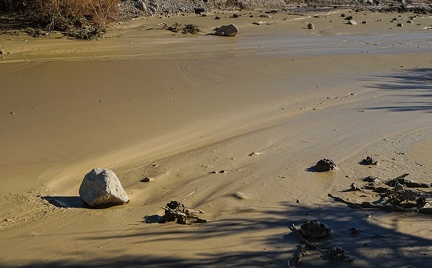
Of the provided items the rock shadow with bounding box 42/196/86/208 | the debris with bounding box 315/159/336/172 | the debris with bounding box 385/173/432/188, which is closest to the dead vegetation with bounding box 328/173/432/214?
the debris with bounding box 385/173/432/188

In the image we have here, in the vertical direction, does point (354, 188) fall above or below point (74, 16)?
above

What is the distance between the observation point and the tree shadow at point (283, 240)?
12.5 feet

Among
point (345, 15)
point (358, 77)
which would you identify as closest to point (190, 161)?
point (358, 77)

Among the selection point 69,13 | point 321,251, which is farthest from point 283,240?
point 69,13

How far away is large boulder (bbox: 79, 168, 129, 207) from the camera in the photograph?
14.9ft

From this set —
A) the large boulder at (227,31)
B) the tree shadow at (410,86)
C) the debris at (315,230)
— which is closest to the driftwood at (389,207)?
the debris at (315,230)

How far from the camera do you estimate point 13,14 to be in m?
13.9

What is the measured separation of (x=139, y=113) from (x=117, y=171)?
2.11 metres

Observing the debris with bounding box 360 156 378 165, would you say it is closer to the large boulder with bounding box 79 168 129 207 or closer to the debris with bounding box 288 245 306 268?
the debris with bounding box 288 245 306 268

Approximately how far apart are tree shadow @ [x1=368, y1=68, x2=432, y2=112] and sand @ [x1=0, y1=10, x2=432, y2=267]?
0.05m

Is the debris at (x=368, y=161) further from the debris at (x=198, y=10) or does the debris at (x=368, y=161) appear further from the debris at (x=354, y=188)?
the debris at (x=198, y=10)

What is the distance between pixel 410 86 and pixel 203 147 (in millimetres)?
4985

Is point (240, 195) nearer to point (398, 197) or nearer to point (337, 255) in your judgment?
point (398, 197)

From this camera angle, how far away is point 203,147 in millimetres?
6309
